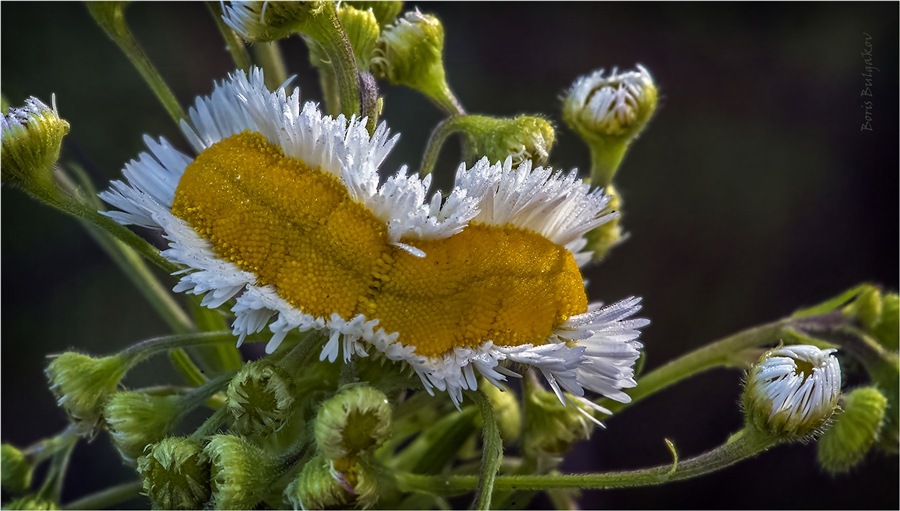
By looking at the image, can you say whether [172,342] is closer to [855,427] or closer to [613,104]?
[613,104]

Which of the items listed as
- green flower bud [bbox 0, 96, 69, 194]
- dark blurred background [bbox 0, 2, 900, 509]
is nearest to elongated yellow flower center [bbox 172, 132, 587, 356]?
green flower bud [bbox 0, 96, 69, 194]

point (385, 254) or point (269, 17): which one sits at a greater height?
point (269, 17)

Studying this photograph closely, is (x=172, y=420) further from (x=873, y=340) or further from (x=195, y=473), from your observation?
(x=873, y=340)

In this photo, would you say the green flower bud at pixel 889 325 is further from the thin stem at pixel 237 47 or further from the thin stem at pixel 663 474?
the thin stem at pixel 237 47

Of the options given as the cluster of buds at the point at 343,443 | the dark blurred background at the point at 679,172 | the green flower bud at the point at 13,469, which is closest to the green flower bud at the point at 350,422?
the cluster of buds at the point at 343,443

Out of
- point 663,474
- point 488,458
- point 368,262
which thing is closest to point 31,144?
point 368,262

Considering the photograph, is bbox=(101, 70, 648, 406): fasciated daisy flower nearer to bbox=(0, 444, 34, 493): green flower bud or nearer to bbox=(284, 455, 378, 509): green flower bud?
bbox=(284, 455, 378, 509): green flower bud

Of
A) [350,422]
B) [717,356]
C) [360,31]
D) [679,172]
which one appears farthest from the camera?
[679,172]
